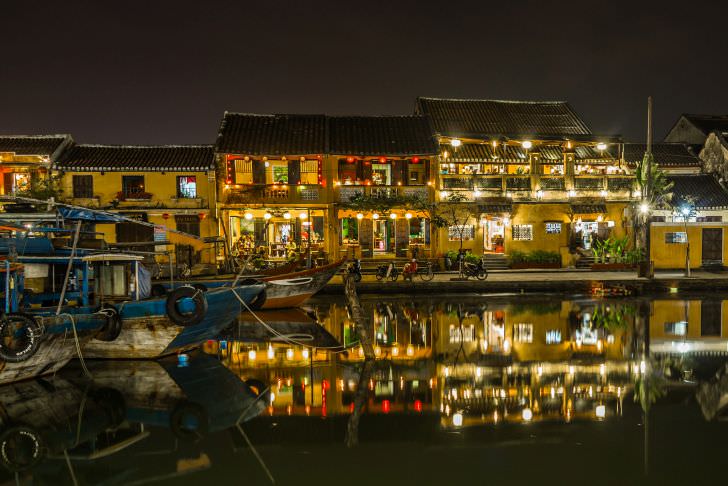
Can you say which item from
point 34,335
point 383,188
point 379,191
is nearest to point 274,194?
point 379,191

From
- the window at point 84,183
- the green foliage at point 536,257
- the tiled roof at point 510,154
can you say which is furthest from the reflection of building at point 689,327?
the window at point 84,183

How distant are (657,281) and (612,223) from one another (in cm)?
575

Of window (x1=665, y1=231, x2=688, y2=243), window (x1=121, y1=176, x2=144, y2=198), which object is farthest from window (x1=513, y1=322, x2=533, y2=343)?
window (x1=121, y1=176, x2=144, y2=198)

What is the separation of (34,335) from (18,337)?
10.1 inches

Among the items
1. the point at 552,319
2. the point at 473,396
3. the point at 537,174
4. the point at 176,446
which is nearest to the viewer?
the point at 176,446

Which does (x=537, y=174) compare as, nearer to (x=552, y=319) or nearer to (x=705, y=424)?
(x=552, y=319)

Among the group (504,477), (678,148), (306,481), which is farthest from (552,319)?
(678,148)

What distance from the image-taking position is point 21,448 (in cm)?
751

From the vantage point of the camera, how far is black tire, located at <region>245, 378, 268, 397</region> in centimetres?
949

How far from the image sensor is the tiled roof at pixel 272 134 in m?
24.9

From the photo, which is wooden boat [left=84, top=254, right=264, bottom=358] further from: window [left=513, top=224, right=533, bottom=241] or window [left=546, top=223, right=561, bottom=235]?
window [left=546, top=223, right=561, bottom=235]

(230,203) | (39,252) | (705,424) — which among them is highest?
(230,203)

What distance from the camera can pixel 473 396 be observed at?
30.0 feet

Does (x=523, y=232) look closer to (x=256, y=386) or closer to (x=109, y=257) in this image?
(x=256, y=386)
